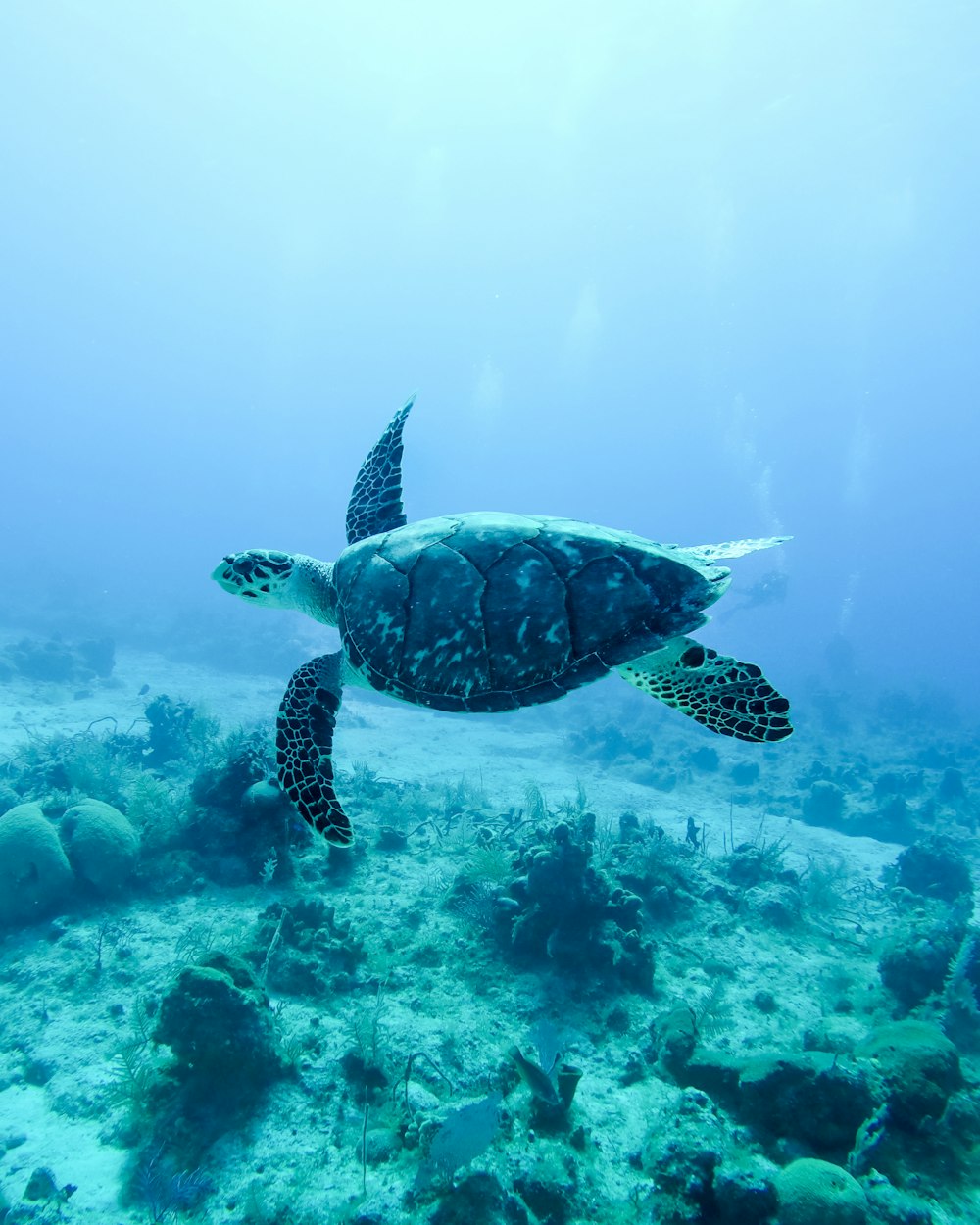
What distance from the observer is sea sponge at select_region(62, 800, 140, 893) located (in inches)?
243

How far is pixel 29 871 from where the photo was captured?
591 cm

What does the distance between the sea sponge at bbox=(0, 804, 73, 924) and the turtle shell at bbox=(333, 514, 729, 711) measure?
15.1 feet

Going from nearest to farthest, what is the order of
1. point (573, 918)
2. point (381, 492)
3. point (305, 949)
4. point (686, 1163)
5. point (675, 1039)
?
point (686, 1163) → point (675, 1039) → point (305, 949) → point (573, 918) → point (381, 492)

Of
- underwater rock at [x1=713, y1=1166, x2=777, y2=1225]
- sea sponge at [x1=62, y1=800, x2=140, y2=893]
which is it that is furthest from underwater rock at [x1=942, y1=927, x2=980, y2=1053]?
sea sponge at [x1=62, y1=800, x2=140, y2=893]

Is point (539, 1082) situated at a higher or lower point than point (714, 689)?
lower

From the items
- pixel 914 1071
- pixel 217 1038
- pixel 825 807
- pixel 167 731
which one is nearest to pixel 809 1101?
pixel 914 1071

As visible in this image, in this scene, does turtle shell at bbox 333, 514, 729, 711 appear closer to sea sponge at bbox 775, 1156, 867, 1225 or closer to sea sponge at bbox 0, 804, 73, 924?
sea sponge at bbox 775, 1156, 867, 1225

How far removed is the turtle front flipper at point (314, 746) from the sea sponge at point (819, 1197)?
3.27 m

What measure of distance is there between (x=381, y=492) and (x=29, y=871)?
5.74m

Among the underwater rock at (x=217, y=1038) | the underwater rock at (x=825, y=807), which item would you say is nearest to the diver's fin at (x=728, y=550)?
the underwater rock at (x=217, y=1038)

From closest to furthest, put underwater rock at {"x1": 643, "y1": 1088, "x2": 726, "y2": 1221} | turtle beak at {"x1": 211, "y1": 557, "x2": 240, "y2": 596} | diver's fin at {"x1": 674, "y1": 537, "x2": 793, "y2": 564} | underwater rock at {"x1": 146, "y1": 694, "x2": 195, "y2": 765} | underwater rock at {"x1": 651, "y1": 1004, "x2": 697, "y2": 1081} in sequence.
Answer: underwater rock at {"x1": 643, "y1": 1088, "x2": 726, "y2": 1221}
underwater rock at {"x1": 651, "y1": 1004, "x2": 697, "y2": 1081}
diver's fin at {"x1": 674, "y1": 537, "x2": 793, "y2": 564}
turtle beak at {"x1": 211, "y1": 557, "x2": 240, "y2": 596}
underwater rock at {"x1": 146, "y1": 694, "x2": 195, "y2": 765}

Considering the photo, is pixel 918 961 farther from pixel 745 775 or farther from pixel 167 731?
pixel 167 731

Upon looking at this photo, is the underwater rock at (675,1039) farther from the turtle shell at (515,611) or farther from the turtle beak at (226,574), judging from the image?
the turtle beak at (226,574)

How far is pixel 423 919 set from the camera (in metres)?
6.18
